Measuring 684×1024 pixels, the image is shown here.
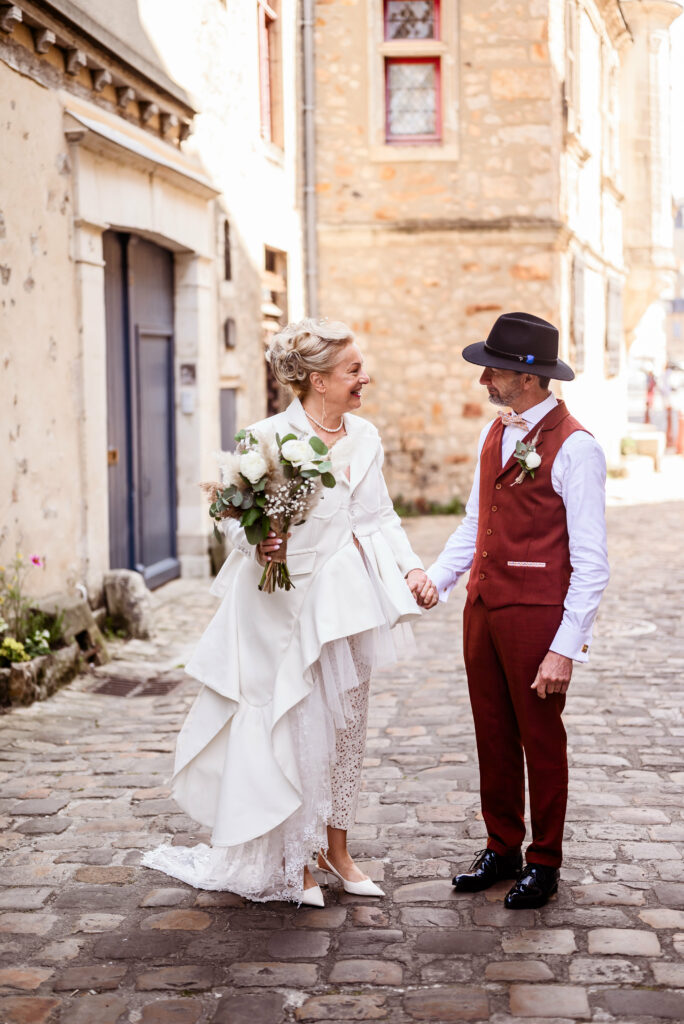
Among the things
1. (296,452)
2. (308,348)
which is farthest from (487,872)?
(308,348)

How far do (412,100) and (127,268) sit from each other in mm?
7542

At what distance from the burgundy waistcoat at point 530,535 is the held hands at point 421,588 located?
0.65 ft

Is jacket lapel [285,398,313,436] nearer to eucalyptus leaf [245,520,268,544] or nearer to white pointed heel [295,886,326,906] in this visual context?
eucalyptus leaf [245,520,268,544]

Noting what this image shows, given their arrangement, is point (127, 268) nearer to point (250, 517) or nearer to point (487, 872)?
point (250, 517)

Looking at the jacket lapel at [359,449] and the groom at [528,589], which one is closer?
the groom at [528,589]

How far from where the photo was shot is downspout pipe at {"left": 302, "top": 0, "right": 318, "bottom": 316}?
50.6ft

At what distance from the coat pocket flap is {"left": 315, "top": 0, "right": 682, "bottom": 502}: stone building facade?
40.5 ft

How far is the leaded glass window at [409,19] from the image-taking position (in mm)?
15766

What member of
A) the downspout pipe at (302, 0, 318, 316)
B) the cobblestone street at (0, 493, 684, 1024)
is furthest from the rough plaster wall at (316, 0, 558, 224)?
the cobblestone street at (0, 493, 684, 1024)

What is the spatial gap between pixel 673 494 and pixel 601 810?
14295mm

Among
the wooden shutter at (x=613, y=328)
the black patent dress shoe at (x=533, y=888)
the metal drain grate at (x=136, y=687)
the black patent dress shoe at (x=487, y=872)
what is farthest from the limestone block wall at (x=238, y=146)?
the wooden shutter at (x=613, y=328)

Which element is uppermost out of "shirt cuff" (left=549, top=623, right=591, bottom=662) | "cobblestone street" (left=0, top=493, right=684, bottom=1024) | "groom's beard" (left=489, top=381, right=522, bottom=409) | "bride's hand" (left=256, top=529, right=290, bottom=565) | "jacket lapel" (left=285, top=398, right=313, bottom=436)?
"groom's beard" (left=489, top=381, right=522, bottom=409)

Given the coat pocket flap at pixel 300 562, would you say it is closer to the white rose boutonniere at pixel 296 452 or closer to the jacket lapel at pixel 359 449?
the jacket lapel at pixel 359 449

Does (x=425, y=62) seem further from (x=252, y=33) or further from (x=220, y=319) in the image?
(x=220, y=319)
